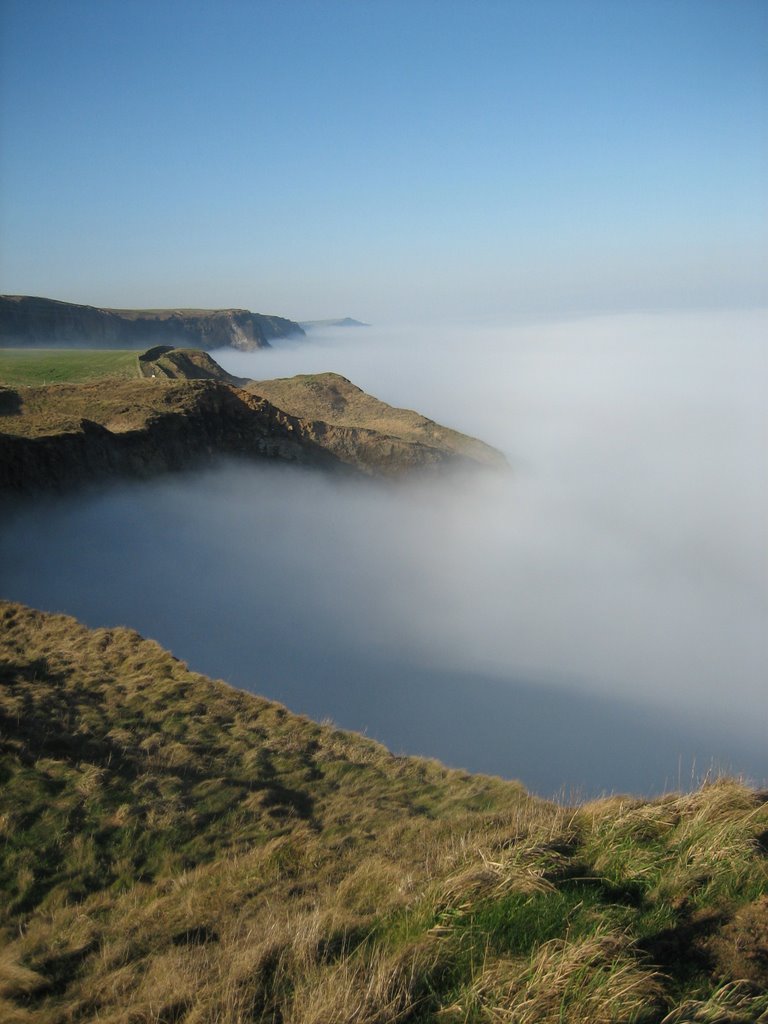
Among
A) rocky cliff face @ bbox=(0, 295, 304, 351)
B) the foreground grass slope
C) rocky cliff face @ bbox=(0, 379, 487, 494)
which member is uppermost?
rocky cliff face @ bbox=(0, 295, 304, 351)

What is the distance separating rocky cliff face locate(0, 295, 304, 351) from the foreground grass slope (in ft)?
327

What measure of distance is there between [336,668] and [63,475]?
13200mm

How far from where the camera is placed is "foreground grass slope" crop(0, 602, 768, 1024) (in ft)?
12.0

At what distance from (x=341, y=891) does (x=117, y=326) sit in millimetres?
119206

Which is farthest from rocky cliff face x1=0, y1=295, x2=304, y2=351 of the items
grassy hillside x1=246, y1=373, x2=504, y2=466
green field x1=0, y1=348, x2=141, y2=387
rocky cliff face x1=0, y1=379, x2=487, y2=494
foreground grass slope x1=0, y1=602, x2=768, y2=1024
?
foreground grass slope x1=0, y1=602, x2=768, y2=1024

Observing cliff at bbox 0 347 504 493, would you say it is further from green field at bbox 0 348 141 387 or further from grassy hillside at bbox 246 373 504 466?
green field at bbox 0 348 141 387

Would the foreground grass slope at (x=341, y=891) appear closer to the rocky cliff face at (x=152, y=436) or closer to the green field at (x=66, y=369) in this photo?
the rocky cliff face at (x=152, y=436)

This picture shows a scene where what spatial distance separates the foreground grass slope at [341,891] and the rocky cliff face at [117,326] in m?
99.6

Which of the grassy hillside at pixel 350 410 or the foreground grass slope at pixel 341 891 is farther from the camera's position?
the grassy hillside at pixel 350 410

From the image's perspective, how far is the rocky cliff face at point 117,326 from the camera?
96375mm

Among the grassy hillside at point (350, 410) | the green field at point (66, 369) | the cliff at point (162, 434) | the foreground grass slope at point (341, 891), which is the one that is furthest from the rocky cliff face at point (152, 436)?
the foreground grass slope at point (341, 891)

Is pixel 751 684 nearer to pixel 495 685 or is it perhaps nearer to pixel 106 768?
pixel 495 685

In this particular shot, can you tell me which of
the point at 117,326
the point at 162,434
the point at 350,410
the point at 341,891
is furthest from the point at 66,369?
the point at 117,326

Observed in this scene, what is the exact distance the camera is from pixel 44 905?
6.18 m
